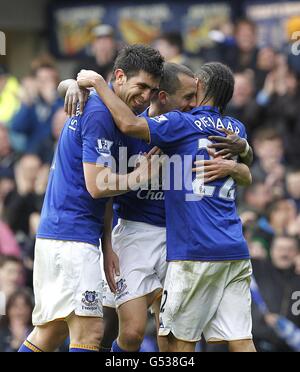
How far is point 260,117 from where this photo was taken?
11.1m

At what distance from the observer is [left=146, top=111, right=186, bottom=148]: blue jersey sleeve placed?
21.4 ft

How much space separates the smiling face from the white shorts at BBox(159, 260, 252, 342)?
1012mm

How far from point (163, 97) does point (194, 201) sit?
755mm

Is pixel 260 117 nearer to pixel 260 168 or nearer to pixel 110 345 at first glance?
pixel 260 168

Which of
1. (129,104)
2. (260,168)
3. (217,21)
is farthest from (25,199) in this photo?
(129,104)

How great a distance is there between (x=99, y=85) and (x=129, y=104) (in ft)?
0.75

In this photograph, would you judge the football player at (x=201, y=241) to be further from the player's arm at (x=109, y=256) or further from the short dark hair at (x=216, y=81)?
the player's arm at (x=109, y=256)

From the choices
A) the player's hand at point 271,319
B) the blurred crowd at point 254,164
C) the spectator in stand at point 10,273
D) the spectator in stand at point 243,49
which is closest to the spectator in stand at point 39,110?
the blurred crowd at point 254,164

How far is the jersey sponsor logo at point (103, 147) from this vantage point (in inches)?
258

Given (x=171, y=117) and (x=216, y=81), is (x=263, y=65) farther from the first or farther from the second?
(x=171, y=117)

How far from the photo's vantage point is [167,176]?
6789 millimetres

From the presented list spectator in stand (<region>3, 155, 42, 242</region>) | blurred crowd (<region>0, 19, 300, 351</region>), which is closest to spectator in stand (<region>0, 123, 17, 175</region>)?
blurred crowd (<region>0, 19, 300, 351</region>)

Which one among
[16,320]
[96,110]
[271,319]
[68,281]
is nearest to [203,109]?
[96,110]

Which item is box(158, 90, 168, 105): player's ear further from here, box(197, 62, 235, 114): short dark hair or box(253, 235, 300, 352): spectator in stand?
box(253, 235, 300, 352): spectator in stand
